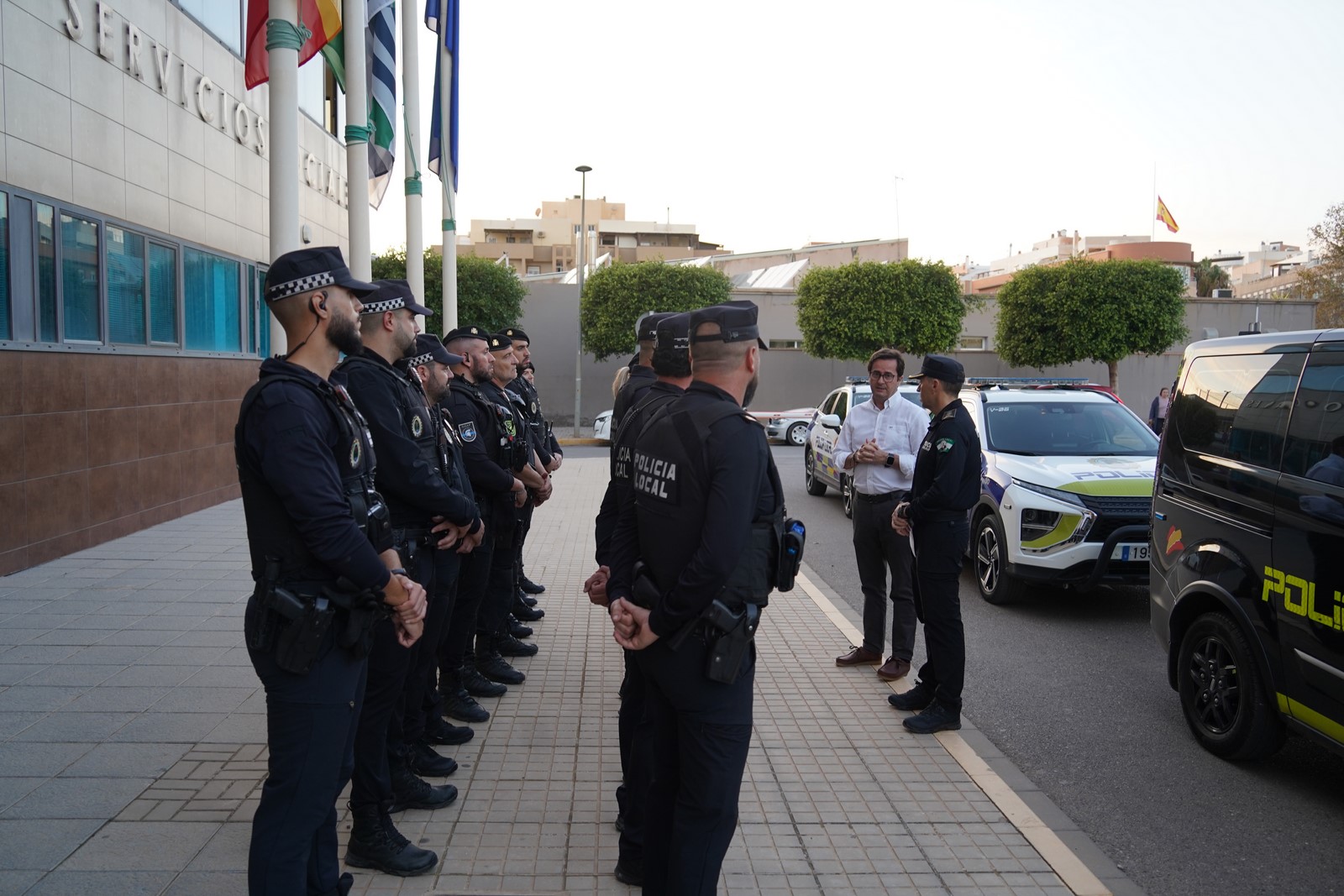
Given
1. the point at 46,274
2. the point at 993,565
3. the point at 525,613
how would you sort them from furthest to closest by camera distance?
the point at 46,274, the point at 993,565, the point at 525,613

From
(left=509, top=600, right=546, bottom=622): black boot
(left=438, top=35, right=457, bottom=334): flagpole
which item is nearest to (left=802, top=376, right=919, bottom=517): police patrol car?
(left=438, top=35, right=457, bottom=334): flagpole

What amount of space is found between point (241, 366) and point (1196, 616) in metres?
12.1

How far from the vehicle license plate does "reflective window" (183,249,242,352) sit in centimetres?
1050

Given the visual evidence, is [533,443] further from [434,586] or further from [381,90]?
[381,90]

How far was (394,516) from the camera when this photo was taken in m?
3.89

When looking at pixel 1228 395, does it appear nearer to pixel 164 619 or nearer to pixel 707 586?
pixel 707 586

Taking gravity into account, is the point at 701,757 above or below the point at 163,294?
below

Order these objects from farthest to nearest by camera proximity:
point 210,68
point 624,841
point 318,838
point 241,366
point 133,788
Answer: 1. point 241,366
2. point 210,68
3. point 133,788
4. point 624,841
5. point 318,838

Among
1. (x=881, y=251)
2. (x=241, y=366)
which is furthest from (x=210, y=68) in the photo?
(x=881, y=251)

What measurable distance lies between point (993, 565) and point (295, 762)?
6720 mm

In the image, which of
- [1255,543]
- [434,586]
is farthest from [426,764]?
[1255,543]

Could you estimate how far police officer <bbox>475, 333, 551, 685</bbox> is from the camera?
5625 millimetres

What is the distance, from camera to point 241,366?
13.4 metres

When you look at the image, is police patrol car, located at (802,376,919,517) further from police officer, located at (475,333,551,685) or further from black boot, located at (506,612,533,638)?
police officer, located at (475,333,551,685)
